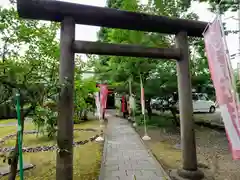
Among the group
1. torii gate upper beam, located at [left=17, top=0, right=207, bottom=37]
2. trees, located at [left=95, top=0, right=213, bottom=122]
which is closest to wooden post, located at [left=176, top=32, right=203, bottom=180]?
torii gate upper beam, located at [left=17, top=0, right=207, bottom=37]

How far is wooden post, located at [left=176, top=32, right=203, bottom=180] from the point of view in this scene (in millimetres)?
3801

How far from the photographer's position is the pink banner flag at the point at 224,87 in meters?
2.61

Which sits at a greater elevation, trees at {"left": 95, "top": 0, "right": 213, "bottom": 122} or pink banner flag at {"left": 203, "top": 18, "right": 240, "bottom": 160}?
trees at {"left": 95, "top": 0, "right": 213, "bottom": 122}

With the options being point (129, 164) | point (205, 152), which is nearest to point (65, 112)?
point (129, 164)

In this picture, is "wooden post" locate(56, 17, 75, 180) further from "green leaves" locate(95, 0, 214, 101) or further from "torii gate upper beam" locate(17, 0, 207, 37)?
"green leaves" locate(95, 0, 214, 101)

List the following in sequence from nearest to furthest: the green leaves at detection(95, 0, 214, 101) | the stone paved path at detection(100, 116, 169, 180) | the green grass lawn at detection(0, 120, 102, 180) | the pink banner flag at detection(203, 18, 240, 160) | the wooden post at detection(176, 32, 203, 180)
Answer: the pink banner flag at detection(203, 18, 240, 160), the wooden post at detection(176, 32, 203, 180), the stone paved path at detection(100, 116, 169, 180), the green grass lawn at detection(0, 120, 102, 180), the green leaves at detection(95, 0, 214, 101)

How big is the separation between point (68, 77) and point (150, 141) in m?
5.52

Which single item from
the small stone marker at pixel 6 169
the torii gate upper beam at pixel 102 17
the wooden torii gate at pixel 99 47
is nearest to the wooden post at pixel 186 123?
the wooden torii gate at pixel 99 47

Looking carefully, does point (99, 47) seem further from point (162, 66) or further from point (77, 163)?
point (162, 66)

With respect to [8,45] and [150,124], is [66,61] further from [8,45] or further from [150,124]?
[150,124]

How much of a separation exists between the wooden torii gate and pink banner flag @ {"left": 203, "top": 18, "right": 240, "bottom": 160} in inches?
41.3

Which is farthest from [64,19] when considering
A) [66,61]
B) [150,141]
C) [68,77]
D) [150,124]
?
[150,124]

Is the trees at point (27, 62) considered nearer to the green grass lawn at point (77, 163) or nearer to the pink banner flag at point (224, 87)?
the green grass lawn at point (77, 163)

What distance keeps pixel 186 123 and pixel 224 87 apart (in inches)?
52.6
